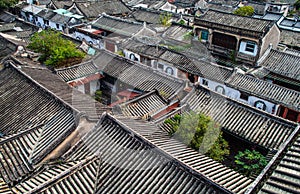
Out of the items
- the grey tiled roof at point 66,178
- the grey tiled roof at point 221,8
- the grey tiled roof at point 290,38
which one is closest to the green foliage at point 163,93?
the grey tiled roof at point 66,178

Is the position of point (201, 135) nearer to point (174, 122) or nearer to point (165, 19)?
point (174, 122)

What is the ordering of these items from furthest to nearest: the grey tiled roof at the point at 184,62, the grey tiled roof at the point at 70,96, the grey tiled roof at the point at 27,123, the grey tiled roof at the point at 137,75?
1. the grey tiled roof at the point at 184,62
2. the grey tiled roof at the point at 137,75
3. the grey tiled roof at the point at 70,96
4. the grey tiled roof at the point at 27,123

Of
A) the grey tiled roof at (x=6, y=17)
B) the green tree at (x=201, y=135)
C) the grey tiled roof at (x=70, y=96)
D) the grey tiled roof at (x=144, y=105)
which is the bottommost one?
the grey tiled roof at (x=6, y=17)

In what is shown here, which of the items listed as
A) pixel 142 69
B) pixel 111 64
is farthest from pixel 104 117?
pixel 111 64

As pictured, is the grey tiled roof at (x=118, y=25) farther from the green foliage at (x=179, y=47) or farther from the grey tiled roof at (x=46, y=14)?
the grey tiled roof at (x=46, y=14)

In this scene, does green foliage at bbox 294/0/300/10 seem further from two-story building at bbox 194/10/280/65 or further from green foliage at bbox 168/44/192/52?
green foliage at bbox 168/44/192/52

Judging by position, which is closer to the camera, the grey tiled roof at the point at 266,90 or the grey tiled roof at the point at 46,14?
the grey tiled roof at the point at 266,90
